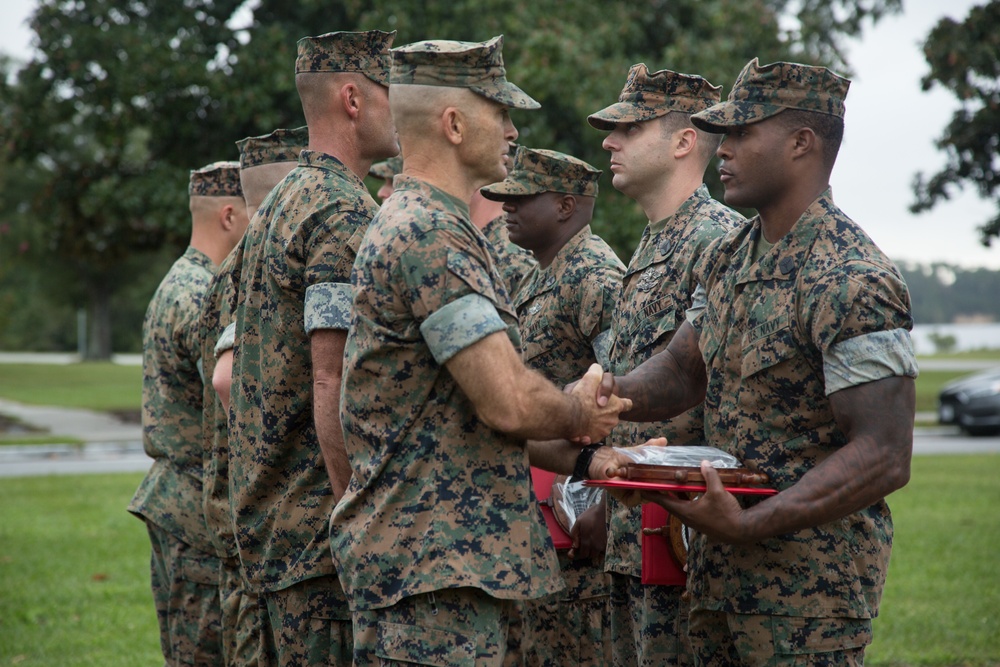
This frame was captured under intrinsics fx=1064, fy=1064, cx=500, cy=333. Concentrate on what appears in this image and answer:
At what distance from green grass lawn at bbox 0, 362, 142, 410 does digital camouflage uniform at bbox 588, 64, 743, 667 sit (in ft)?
71.0

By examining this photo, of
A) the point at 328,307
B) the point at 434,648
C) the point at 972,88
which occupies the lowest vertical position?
the point at 434,648

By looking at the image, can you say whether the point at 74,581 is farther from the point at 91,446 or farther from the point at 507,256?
the point at 91,446

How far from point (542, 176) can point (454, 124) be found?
7.47ft

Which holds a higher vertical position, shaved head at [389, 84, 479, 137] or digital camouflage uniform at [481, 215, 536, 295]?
shaved head at [389, 84, 479, 137]

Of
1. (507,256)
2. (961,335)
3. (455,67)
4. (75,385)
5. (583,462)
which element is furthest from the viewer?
(961,335)

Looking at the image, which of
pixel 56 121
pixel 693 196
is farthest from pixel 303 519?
pixel 56 121

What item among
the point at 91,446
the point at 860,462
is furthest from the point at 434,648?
the point at 91,446

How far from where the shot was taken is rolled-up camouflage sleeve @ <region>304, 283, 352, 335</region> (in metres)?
3.35

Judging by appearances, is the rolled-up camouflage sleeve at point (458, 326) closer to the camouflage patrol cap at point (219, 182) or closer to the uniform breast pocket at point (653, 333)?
the uniform breast pocket at point (653, 333)

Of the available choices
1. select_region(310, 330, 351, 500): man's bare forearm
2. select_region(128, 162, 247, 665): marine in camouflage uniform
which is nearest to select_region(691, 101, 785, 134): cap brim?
select_region(310, 330, 351, 500): man's bare forearm

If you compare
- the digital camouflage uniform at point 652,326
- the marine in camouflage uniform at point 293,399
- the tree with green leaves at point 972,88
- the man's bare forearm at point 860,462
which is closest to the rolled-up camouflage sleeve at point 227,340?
the marine in camouflage uniform at point 293,399

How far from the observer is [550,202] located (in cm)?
539

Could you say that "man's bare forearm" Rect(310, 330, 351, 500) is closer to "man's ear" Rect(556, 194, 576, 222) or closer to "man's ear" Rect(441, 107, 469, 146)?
"man's ear" Rect(441, 107, 469, 146)

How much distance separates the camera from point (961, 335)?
4553 centimetres
